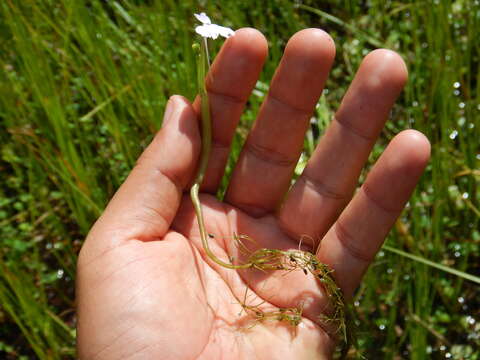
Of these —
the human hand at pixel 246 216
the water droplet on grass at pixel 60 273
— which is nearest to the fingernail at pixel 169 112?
the human hand at pixel 246 216

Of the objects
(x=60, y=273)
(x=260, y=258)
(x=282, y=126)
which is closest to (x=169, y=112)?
(x=282, y=126)

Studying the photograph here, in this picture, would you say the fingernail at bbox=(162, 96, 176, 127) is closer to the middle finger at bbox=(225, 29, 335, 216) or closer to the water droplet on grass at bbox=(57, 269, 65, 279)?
the middle finger at bbox=(225, 29, 335, 216)

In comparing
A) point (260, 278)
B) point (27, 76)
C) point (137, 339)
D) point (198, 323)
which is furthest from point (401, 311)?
point (27, 76)

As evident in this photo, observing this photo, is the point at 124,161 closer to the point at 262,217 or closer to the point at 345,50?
the point at 262,217

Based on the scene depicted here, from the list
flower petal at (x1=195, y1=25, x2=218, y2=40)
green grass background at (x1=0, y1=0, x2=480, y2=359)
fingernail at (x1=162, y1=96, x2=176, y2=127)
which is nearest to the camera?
flower petal at (x1=195, y1=25, x2=218, y2=40)

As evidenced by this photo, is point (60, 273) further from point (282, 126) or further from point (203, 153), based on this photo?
point (282, 126)

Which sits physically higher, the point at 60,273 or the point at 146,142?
the point at 146,142

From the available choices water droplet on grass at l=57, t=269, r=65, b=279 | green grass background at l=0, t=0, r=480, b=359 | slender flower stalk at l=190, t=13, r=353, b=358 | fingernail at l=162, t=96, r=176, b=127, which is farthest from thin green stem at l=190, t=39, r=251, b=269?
water droplet on grass at l=57, t=269, r=65, b=279
